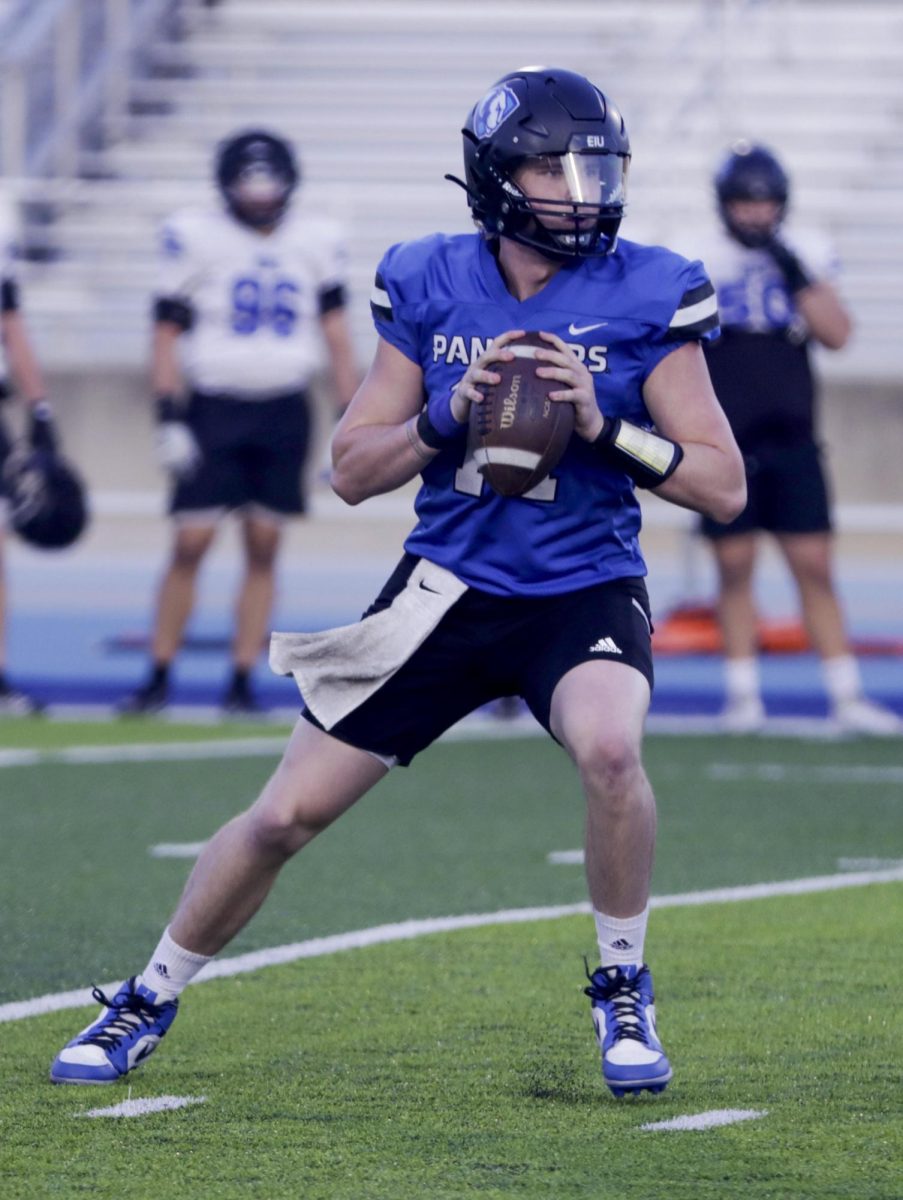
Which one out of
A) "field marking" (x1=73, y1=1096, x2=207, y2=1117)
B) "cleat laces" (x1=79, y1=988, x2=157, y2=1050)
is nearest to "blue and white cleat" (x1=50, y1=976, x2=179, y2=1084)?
"cleat laces" (x1=79, y1=988, x2=157, y2=1050)

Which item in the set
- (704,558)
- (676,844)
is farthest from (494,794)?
(704,558)

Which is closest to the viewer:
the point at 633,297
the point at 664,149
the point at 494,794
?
the point at 633,297

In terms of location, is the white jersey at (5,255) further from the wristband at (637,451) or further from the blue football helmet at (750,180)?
the wristband at (637,451)

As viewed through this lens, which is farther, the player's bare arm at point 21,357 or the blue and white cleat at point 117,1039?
the player's bare arm at point 21,357

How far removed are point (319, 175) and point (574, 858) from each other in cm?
1207

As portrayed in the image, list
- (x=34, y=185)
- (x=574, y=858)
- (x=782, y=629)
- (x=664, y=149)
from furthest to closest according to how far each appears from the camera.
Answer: (x=34, y=185)
(x=664, y=149)
(x=782, y=629)
(x=574, y=858)

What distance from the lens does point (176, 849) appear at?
625 centimetres

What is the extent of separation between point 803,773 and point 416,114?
11.3 metres

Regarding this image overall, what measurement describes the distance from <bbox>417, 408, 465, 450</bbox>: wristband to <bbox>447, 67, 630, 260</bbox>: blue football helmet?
321mm

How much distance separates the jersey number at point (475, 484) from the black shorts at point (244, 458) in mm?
5190

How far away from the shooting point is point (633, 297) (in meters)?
3.88

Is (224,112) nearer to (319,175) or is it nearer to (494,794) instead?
(319,175)

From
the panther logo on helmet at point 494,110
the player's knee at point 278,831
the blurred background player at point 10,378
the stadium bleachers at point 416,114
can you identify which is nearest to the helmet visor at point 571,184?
the panther logo on helmet at point 494,110

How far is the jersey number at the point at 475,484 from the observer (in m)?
3.89
